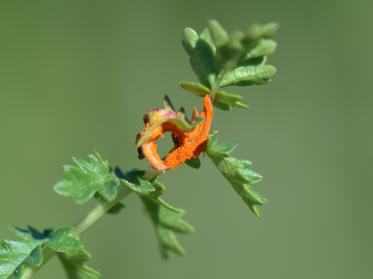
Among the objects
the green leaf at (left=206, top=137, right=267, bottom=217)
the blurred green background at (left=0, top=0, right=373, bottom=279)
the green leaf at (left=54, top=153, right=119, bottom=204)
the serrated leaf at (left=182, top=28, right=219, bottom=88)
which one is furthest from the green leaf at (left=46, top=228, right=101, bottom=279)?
the blurred green background at (left=0, top=0, right=373, bottom=279)

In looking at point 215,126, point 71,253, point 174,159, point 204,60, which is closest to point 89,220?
point 71,253

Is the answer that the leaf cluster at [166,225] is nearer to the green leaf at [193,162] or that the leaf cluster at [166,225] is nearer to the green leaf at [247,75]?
the green leaf at [193,162]

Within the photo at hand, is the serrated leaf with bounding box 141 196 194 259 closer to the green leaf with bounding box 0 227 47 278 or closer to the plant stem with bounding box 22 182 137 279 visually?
the plant stem with bounding box 22 182 137 279

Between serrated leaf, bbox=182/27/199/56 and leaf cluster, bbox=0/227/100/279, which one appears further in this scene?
serrated leaf, bbox=182/27/199/56

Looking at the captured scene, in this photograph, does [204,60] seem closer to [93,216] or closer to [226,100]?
[226,100]

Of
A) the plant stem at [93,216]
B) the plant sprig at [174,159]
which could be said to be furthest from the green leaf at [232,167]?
the plant stem at [93,216]

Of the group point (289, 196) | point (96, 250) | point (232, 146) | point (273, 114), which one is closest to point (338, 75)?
point (273, 114)
